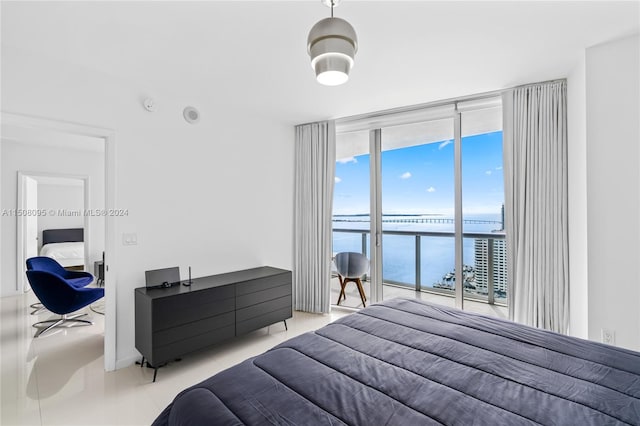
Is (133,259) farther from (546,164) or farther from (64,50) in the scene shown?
(546,164)

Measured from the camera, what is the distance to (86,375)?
2.70 meters

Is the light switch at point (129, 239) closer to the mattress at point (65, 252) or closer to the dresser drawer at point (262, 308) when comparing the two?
the dresser drawer at point (262, 308)

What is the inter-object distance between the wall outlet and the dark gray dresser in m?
2.87

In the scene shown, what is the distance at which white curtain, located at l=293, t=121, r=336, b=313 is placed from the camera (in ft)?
13.9

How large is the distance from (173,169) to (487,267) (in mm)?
3655

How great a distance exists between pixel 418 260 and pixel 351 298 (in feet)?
3.66

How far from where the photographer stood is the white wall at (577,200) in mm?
2445

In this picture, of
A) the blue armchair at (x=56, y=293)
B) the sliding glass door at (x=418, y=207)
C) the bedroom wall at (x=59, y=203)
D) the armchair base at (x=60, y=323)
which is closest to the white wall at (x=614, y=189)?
the sliding glass door at (x=418, y=207)

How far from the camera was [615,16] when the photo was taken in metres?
1.97

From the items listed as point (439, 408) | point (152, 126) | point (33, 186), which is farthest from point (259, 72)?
point (33, 186)

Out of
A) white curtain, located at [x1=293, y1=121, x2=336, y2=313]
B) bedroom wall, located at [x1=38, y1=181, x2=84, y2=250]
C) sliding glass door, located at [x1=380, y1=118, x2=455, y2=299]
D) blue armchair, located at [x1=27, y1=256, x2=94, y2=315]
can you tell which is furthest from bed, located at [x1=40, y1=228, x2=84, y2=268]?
sliding glass door, located at [x1=380, y1=118, x2=455, y2=299]

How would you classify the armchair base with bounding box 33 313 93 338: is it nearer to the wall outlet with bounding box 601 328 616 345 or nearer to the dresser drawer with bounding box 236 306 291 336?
the dresser drawer with bounding box 236 306 291 336

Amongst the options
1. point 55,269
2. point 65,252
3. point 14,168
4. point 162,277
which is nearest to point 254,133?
point 162,277

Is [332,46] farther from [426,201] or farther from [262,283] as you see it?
[426,201]
